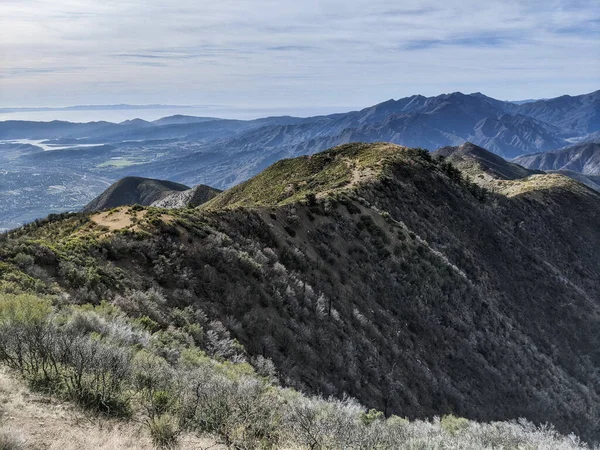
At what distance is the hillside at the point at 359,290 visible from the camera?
1406 centimetres

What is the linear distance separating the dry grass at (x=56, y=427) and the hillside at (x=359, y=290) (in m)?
3.91

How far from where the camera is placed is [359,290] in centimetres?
2317

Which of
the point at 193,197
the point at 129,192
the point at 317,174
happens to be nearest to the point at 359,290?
the point at 317,174

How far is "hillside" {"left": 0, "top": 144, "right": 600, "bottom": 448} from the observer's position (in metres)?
14.1

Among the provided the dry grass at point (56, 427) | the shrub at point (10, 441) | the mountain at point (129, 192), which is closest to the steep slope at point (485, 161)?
the mountain at point (129, 192)

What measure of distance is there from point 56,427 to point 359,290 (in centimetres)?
1844

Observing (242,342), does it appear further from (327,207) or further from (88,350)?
(327,207)

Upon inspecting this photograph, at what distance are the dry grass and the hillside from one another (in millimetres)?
3908

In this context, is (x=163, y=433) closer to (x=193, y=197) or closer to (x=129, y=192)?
(x=193, y=197)

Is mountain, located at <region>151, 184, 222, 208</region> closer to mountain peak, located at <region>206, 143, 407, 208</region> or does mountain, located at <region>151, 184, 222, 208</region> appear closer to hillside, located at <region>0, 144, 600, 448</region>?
mountain peak, located at <region>206, 143, 407, 208</region>

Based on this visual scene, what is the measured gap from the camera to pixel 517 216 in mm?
54125

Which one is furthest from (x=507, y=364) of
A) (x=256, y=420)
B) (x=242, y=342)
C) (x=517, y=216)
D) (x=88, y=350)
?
(x=517, y=216)

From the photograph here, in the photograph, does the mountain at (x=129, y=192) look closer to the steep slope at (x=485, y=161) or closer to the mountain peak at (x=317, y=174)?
the mountain peak at (x=317, y=174)

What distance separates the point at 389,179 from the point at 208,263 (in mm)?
26874
